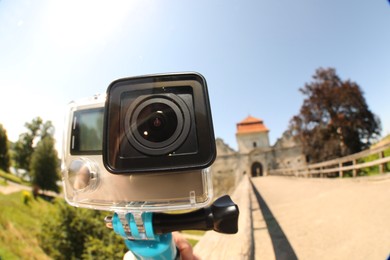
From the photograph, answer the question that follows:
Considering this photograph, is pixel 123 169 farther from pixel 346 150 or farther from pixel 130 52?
pixel 346 150

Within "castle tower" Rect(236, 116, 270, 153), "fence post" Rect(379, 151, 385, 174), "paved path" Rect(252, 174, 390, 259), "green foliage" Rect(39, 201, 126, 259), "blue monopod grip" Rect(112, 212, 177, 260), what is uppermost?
"castle tower" Rect(236, 116, 270, 153)

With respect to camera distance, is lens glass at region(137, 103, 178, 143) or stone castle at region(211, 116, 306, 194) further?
stone castle at region(211, 116, 306, 194)

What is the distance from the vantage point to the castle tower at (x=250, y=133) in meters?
0.63

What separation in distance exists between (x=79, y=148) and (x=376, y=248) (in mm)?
843

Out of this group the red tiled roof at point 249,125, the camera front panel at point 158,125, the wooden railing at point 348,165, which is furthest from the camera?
the wooden railing at point 348,165

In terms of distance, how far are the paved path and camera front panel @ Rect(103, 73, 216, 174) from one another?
53 cm

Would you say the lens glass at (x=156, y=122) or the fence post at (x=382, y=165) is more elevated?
the lens glass at (x=156, y=122)

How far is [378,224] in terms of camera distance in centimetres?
95

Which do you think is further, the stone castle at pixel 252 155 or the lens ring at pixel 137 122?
the stone castle at pixel 252 155

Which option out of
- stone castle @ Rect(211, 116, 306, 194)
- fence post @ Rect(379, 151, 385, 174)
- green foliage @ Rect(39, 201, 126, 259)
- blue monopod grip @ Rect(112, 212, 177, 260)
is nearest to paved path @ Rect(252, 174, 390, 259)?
fence post @ Rect(379, 151, 385, 174)

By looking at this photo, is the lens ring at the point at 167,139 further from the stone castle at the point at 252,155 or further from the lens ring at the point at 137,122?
the stone castle at the point at 252,155

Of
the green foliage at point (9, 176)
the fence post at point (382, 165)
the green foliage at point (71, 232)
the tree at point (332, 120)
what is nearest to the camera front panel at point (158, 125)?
the tree at point (332, 120)

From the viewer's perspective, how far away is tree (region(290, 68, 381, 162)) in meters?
0.72

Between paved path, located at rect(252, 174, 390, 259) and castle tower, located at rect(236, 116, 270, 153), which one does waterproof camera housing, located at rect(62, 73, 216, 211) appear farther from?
paved path, located at rect(252, 174, 390, 259)
